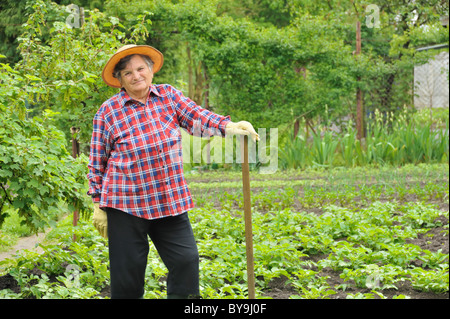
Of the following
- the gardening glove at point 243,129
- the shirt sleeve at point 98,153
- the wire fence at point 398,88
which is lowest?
the shirt sleeve at point 98,153

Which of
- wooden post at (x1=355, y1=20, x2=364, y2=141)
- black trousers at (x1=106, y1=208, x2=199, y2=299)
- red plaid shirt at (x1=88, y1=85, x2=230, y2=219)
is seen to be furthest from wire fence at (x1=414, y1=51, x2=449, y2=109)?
black trousers at (x1=106, y1=208, x2=199, y2=299)

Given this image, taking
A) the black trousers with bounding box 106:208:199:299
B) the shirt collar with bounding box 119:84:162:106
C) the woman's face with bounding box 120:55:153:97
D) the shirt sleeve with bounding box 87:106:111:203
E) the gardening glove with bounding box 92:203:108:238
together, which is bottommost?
the black trousers with bounding box 106:208:199:299

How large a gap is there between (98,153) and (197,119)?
495mm

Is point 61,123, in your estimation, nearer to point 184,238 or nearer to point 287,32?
point 184,238

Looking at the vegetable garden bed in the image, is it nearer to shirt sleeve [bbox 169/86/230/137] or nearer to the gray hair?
shirt sleeve [bbox 169/86/230/137]

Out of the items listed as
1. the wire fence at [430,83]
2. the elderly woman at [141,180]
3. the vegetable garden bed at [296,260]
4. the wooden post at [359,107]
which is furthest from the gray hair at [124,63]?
the wire fence at [430,83]

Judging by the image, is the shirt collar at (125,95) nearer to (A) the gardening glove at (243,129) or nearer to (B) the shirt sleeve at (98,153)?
(B) the shirt sleeve at (98,153)

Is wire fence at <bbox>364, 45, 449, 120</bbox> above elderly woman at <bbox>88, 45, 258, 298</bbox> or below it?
above

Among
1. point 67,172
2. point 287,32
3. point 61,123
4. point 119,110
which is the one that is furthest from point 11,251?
point 287,32

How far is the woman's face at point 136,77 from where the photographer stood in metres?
2.75

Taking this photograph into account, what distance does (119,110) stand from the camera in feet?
9.01

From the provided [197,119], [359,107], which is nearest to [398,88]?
[359,107]

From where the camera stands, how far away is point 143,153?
2654 millimetres

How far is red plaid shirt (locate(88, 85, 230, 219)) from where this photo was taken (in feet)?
8.70
